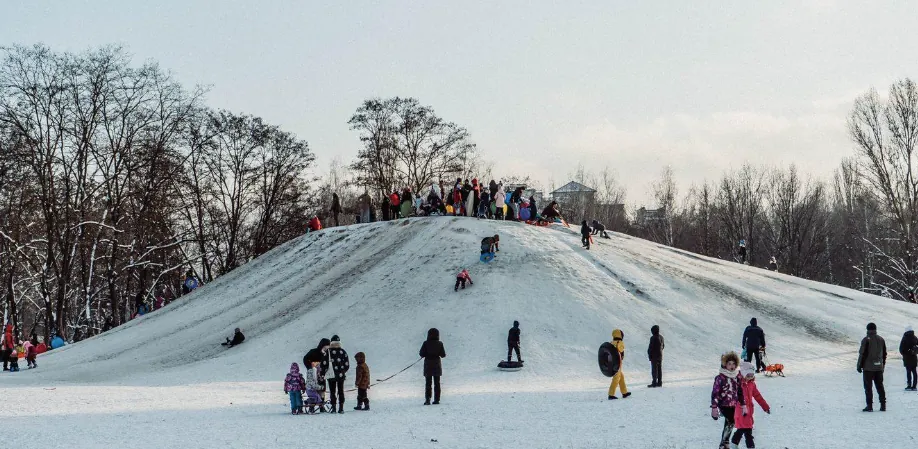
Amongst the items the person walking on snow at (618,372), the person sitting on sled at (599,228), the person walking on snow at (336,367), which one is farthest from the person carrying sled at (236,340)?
the person sitting on sled at (599,228)

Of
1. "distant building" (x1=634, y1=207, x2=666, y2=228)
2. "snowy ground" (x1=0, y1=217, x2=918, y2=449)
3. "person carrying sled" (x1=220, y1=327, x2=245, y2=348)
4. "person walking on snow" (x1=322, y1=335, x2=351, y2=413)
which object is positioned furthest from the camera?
"distant building" (x1=634, y1=207, x2=666, y2=228)

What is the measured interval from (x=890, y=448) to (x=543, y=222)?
2961 cm

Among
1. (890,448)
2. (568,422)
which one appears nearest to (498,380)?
(568,422)

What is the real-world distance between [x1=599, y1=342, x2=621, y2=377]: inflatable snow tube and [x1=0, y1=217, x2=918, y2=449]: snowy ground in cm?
80

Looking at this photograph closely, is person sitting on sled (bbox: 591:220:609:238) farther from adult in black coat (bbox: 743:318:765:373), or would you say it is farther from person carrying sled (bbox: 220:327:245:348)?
person carrying sled (bbox: 220:327:245:348)

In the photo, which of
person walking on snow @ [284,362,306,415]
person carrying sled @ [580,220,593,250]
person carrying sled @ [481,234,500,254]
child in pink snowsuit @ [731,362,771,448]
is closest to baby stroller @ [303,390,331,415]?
person walking on snow @ [284,362,306,415]

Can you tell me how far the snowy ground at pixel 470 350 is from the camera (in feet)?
47.8

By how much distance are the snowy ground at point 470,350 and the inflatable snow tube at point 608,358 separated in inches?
31.4

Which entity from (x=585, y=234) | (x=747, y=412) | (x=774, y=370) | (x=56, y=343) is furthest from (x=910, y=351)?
(x=56, y=343)

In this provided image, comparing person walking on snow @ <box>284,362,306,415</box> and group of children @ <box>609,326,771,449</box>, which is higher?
group of children @ <box>609,326,771,449</box>

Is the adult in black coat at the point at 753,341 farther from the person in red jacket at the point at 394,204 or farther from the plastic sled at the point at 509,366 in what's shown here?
the person in red jacket at the point at 394,204

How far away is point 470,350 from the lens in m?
27.2

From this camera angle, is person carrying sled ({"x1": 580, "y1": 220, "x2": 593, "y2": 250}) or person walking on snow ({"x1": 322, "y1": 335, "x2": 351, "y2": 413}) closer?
person walking on snow ({"x1": 322, "y1": 335, "x2": 351, "y2": 413})

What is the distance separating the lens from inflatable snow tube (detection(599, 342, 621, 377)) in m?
18.2
